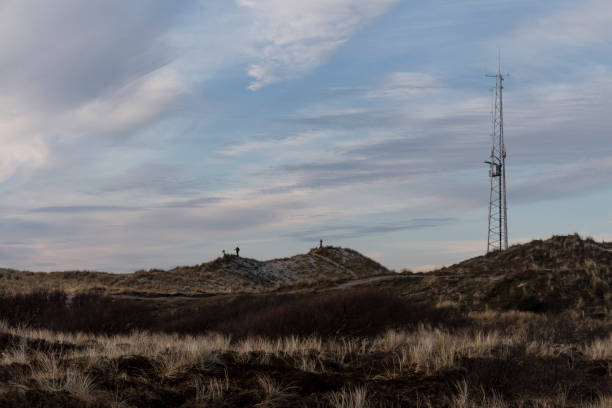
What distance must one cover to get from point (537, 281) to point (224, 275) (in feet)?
84.8

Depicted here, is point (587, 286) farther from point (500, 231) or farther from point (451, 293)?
point (500, 231)

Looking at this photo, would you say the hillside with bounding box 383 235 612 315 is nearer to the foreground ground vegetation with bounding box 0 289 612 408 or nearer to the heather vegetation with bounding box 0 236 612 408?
the heather vegetation with bounding box 0 236 612 408

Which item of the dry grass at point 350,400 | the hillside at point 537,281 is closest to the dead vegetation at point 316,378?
the dry grass at point 350,400

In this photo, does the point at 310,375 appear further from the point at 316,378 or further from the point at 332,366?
the point at 332,366

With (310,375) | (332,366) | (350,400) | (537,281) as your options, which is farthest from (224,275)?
(350,400)

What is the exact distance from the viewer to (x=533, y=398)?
6.40 metres

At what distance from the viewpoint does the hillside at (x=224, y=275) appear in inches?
1426

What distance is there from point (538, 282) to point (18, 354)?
1977 cm

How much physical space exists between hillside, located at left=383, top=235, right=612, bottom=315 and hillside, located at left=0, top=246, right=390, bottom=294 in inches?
305

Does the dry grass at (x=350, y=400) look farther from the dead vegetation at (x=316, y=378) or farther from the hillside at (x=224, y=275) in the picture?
the hillside at (x=224, y=275)

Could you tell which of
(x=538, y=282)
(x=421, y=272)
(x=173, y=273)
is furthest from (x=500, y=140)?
(x=173, y=273)

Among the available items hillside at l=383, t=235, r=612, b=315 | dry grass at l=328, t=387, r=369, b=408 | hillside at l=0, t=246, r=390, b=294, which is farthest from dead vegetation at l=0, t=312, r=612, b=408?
hillside at l=0, t=246, r=390, b=294

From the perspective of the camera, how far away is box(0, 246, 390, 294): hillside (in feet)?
119

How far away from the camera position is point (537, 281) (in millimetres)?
21875
